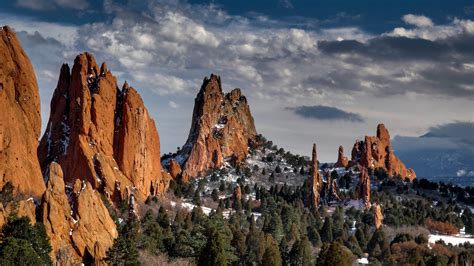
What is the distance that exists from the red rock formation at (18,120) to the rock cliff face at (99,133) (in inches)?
1160

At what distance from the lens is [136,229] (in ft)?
315

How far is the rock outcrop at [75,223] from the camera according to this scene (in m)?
78.5

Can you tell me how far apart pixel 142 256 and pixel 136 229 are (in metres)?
5.84

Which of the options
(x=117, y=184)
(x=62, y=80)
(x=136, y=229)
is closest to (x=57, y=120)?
(x=62, y=80)

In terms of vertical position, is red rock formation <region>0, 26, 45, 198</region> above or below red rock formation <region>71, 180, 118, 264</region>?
above

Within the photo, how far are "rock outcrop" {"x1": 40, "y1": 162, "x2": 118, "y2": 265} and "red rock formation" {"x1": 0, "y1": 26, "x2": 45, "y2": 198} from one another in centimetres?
670

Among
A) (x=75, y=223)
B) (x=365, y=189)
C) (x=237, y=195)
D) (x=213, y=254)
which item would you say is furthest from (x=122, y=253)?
(x=365, y=189)

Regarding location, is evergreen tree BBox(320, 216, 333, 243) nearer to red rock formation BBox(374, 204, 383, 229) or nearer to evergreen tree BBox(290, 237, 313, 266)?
red rock formation BBox(374, 204, 383, 229)

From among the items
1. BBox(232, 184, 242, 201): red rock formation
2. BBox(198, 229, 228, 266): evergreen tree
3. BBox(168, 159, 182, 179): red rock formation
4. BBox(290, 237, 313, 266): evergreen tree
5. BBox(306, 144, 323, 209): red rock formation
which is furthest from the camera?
BBox(168, 159, 182, 179): red rock formation

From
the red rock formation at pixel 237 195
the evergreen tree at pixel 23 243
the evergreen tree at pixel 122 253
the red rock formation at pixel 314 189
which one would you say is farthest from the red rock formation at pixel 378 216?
the evergreen tree at pixel 23 243

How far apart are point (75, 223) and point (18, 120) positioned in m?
21.1

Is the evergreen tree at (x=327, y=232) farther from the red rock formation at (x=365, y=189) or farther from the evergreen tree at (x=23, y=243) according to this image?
the evergreen tree at (x=23, y=243)

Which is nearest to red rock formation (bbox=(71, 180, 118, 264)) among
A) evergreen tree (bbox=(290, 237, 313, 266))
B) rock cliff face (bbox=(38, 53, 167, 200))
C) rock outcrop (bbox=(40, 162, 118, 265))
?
rock outcrop (bbox=(40, 162, 118, 265))

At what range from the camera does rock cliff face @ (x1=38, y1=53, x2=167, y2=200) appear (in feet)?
419
